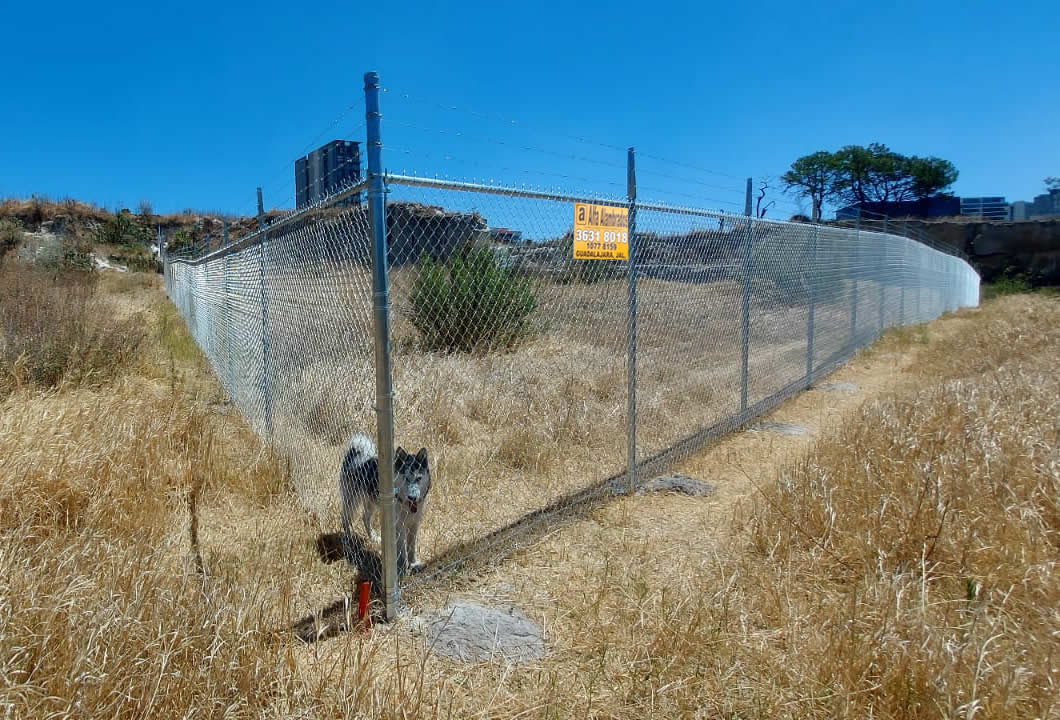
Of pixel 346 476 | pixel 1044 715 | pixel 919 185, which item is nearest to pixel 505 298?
pixel 346 476

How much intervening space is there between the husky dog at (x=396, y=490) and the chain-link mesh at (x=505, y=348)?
23 centimetres

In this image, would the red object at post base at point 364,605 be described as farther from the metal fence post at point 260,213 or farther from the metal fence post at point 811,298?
the metal fence post at point 811,298

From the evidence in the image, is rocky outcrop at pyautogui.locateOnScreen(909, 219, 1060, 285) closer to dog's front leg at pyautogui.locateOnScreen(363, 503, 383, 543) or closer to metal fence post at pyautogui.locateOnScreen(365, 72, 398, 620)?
dog's front leg at pyautogui.locateOnScreen(363, 503, 383, 543)

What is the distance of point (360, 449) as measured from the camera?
3586 millimetres

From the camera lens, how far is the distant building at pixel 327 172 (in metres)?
2.94

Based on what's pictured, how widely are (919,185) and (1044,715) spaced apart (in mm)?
52324

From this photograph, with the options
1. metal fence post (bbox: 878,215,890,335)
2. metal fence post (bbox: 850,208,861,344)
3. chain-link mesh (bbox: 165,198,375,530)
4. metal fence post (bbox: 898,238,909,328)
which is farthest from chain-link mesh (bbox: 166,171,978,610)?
metal fence post (bbox: 898,238,909,328)

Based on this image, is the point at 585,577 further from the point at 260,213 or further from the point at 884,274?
the point at 884,274

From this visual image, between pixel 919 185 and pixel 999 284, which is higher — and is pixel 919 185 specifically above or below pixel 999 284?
above

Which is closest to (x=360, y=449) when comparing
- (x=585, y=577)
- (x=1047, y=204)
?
(x=585, y=577)

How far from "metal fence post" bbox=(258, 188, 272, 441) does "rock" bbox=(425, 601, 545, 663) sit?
2739 millimetres

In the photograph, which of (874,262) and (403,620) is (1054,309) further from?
(403,620)

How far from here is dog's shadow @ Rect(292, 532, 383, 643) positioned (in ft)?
9.20

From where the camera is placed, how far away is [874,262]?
1186 cm
